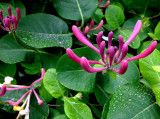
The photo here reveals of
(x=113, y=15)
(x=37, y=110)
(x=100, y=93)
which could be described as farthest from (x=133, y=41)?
(x=37, y=110)


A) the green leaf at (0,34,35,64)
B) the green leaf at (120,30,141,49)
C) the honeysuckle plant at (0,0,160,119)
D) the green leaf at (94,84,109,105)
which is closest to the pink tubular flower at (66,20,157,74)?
the honeysuckle plant at (0,0,160,119)

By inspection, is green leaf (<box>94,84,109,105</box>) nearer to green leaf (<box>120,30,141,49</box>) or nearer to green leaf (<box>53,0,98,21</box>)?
green leaf (<box>120,30,141,49</box>)

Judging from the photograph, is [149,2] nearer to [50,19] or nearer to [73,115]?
[50,19]

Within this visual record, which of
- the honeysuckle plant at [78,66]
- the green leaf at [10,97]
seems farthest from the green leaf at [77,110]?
the green leaf at [10,97]

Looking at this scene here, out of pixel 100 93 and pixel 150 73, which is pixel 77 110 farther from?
pixel 150 73

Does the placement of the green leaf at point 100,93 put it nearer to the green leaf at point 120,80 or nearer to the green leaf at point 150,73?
the green leaf at point 120,80

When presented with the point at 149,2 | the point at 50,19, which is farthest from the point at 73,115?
the point at 149,2
